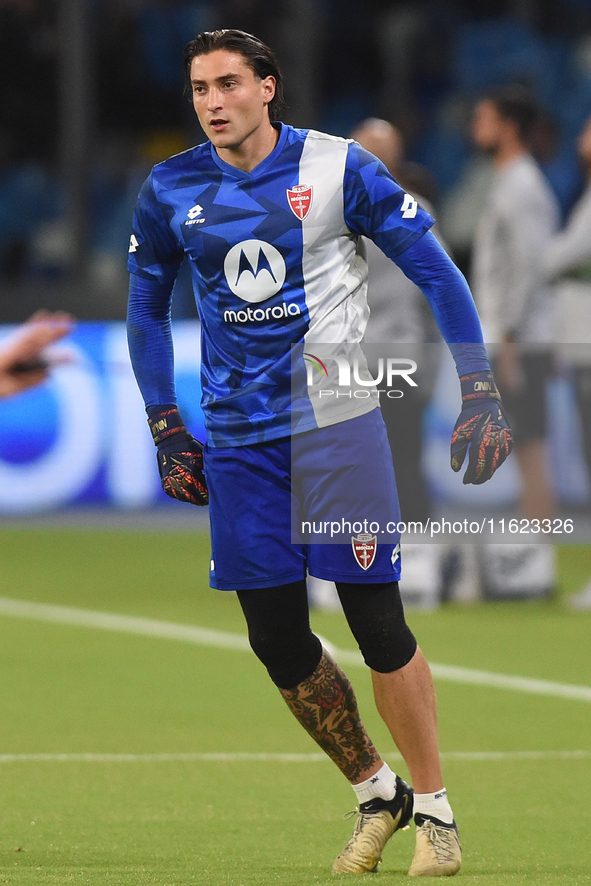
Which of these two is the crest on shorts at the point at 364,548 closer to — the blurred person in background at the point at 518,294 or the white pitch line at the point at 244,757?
the white pitch line at the point at 244,757

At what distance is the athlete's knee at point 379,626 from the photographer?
418cm

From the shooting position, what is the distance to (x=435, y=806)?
418cm

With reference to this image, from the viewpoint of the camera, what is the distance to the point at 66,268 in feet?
50.3

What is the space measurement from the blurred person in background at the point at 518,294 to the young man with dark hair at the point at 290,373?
475 centimetres

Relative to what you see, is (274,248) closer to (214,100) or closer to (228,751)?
(214,100)

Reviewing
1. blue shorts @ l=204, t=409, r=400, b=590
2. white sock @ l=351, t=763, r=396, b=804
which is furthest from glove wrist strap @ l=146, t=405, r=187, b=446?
white sock @ l=351, t=763, r=396, b=804

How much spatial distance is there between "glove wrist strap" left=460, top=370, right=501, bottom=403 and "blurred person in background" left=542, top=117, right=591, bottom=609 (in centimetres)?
492

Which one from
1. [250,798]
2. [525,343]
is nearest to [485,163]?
[525,343]

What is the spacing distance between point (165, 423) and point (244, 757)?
1.63 m

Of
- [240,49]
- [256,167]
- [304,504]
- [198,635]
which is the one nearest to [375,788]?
[304,504]

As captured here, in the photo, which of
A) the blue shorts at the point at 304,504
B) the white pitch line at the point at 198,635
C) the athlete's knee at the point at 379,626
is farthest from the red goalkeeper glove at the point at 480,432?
the white pitch line at the point at 198,635

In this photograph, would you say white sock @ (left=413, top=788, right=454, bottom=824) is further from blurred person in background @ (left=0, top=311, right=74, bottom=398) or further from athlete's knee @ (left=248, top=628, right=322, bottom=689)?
blurred person in background @ (left=0, top=311, right=74, bottom=398)

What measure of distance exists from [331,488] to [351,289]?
0.54 m

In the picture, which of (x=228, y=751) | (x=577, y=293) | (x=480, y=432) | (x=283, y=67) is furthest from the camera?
(x=283, y=67)
